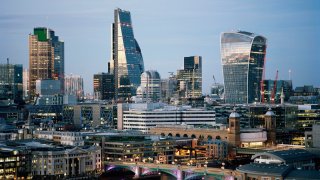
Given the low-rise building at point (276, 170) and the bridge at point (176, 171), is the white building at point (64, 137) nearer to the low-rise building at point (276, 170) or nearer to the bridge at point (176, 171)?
the bridge at point (176, 171)

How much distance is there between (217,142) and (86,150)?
953 inches

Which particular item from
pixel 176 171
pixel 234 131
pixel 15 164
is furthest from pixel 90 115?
pixel 176 171

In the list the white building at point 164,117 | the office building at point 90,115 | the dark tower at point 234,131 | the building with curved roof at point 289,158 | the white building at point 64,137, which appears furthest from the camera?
the office building at point 90,115

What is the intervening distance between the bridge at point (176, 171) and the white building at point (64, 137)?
39.6ft

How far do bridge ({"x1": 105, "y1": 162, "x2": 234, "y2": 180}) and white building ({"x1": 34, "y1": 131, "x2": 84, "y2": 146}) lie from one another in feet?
39.6

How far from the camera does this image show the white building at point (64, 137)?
10500cm

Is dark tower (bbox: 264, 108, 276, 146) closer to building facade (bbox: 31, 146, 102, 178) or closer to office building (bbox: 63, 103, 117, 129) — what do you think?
building facade (bbox: 31, 146, 102, 178)

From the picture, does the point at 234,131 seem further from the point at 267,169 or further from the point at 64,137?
the point at 267,169

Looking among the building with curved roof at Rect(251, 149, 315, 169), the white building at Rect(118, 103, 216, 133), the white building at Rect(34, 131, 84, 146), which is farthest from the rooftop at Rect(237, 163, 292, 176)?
the white building at Rect(118, 103, 216, 133)

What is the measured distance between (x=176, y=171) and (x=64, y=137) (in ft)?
105

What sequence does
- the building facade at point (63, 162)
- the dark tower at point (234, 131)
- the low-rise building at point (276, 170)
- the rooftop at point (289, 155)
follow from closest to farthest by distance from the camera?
the low-rise building at point (276, 170)
the rooftop at point (289, 155)
the building facade at point (63, 162)
the dark tower at point (234, 131)

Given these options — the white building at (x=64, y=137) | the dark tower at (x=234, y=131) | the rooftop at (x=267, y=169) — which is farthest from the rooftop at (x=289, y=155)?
the white building at (x=64, y=137)

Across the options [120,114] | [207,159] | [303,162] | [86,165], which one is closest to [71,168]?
[86,165]

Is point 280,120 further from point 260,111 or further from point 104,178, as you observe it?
point 104,178
